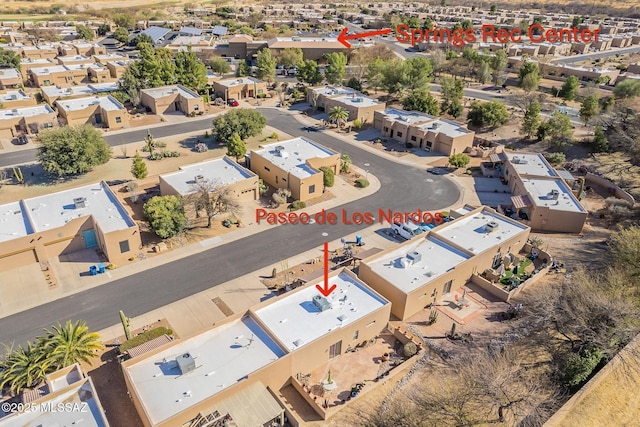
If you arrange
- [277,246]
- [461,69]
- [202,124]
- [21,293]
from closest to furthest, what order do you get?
[21,293]
[277,246]
[202,124]
[461,69]

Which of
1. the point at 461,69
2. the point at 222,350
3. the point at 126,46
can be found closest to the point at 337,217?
the point at 222,350

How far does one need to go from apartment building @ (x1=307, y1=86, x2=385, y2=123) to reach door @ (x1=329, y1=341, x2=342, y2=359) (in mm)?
53635

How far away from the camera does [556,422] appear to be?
26859 millimetres

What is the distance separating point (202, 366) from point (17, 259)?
2438 centimetres

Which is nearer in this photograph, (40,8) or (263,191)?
(263,191)

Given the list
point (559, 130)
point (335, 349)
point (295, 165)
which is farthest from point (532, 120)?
point (335, 349)

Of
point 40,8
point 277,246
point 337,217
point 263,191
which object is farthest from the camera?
point 40,8

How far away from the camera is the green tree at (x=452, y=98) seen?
8031 centimetres

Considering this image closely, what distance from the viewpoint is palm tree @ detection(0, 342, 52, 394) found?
26.5 m

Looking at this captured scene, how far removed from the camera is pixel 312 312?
32.0 m

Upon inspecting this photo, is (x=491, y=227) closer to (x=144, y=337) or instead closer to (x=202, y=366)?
(x=202, y=366)

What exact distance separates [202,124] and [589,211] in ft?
203

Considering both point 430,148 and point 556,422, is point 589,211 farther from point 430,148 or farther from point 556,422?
point 556,422

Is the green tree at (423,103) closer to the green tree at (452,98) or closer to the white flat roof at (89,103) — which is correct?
the green tree at (452,98)
